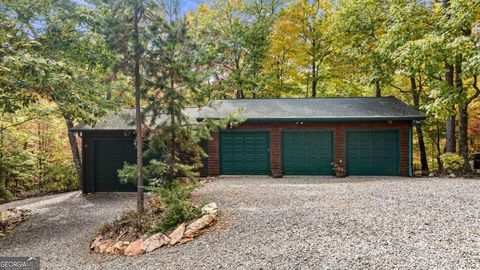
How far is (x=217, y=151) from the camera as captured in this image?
11.7 meters

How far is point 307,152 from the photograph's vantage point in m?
11.5

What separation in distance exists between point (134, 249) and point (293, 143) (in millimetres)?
7759

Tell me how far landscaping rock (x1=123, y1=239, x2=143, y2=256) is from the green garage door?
8.63m

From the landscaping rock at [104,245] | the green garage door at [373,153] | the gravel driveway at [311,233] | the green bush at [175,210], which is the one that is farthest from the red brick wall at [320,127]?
the landscaping rock at [104,245]

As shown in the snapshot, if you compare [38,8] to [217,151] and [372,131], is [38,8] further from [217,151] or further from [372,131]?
[372,131]

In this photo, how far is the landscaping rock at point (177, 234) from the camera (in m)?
5.18

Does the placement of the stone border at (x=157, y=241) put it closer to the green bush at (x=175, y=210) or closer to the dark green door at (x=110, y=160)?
the green bush at (x=175, y=210)

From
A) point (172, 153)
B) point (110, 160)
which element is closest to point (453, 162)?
point (172, 153)

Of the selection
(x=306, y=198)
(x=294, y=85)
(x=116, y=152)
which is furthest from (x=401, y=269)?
(x=294, y=85)

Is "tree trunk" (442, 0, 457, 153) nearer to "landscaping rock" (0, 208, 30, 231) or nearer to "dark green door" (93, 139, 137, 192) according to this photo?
"dark green door" (93, 139, 137, 192)

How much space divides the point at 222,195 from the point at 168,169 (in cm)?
180

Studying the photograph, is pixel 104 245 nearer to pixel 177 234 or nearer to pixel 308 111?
pixel 177 234

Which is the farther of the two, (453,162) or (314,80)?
(314,80)

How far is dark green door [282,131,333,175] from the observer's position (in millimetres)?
11422
